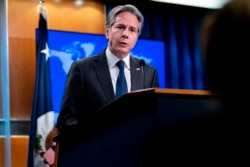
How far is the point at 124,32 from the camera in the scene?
10.5ft

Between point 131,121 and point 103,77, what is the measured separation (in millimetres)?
941

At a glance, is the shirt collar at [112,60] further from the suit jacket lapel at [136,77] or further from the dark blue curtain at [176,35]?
the dark blue curtain at [176,35]

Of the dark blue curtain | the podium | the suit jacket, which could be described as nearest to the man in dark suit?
the suit jacket

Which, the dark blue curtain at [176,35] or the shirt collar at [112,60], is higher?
the dark blue curtain at [176,35]

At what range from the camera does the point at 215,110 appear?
701 millimetres

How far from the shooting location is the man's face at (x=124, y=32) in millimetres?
3182

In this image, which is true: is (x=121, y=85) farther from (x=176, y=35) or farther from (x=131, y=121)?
(x=176, y=35)

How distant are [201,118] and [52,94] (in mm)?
4698

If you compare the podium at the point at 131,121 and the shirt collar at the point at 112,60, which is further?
the shirt collar at the point at 112,60

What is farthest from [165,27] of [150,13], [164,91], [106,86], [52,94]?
[164,91]

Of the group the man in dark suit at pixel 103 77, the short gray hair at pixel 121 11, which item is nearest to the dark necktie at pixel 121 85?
the man in dark suit at pixel 103 77

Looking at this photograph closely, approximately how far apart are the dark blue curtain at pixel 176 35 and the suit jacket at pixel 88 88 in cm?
362

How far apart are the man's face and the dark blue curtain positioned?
10.7 ft

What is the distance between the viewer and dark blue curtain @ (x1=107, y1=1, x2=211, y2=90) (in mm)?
6598
